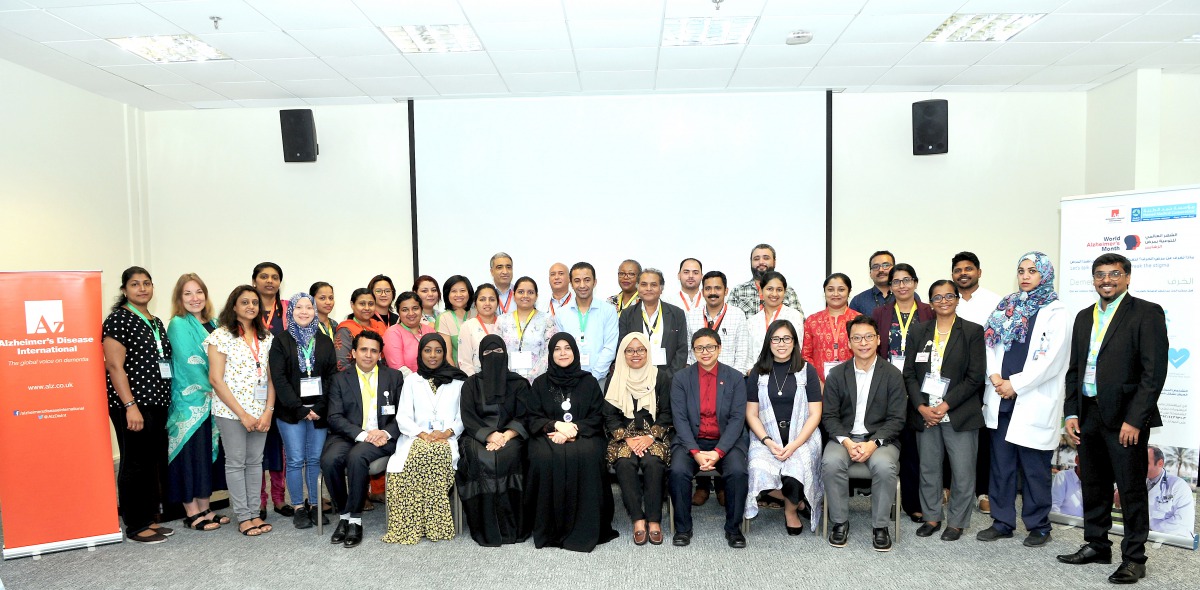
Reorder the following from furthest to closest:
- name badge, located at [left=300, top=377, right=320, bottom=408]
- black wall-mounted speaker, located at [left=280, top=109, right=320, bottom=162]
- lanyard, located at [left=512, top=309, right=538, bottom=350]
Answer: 1. black wall-mounted speaker, located at [left=280, top=109, right=320, bottom=162]
2. lanyard, located at [left=512, top=309, right=538, bottom=350]
3. name badge, located at [left=300, top=377, right=320, bottom=408]

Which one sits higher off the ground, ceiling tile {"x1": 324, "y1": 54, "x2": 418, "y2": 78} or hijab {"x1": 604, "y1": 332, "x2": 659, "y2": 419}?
ceiling tile {"x1": 324, "y1": 54, "x2": 418, "y2": 78}

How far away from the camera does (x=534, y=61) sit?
559 centimetres

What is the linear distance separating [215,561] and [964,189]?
22.5 feet

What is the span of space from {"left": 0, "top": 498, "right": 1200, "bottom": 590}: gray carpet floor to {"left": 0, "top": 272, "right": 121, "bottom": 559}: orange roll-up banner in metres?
0.18

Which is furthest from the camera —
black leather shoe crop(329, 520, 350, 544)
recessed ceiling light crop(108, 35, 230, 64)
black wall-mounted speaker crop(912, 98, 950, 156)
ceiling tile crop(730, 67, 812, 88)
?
black wall-mounted speaker crop(912, 98, 950, 156)

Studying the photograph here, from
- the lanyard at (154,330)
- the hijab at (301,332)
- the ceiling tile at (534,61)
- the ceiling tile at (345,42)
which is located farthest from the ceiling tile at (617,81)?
the lanyard at (154,330)

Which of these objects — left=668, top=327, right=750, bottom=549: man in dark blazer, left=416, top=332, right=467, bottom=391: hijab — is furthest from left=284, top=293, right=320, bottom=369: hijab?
left=668, top=327, right=750, bottom=549: man in dark blazer

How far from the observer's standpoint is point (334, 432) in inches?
164

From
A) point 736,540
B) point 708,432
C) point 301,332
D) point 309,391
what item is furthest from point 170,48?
point 736,540

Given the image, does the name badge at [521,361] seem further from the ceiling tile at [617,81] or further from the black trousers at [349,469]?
the ceiling tile at [617,81]

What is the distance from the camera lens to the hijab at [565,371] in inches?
159

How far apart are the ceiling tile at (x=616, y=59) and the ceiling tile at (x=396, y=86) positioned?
1531mm

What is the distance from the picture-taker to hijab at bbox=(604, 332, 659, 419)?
13.4 ft

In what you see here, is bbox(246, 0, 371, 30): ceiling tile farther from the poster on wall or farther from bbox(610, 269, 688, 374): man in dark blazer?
the poster on wall
